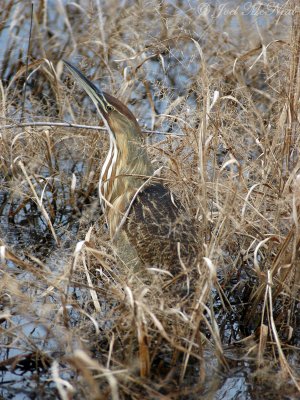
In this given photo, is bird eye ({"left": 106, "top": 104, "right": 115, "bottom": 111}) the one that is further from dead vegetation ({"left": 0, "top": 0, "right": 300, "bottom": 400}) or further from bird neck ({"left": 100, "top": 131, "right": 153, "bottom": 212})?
dead vegetation ({"left": 0, "top": 0, "right": 300, "bottom": 400})

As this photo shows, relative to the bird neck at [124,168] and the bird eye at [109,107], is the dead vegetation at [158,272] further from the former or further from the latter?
the bird eye at [109,107]

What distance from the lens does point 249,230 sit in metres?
3.75

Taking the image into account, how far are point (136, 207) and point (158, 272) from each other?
41 cm

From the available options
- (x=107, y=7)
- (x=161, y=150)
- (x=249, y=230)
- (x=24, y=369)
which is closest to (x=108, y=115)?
(x=161, y=150)

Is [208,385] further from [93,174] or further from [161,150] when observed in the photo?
[93,174]

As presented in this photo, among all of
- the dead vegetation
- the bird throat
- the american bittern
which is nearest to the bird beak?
the american bittern

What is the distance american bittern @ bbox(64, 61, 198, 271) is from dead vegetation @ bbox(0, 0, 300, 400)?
0.29ft

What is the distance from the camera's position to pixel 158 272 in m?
3.38

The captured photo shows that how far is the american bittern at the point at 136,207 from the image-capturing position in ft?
11.5

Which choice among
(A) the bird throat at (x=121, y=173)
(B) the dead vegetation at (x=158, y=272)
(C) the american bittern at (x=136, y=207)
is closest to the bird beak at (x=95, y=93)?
(C) the american bittern at (x=136, y=207)

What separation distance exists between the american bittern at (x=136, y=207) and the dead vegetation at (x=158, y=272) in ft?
0.29

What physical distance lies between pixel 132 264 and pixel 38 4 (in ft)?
8.98

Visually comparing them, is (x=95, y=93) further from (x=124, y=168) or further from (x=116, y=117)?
(x=124, y=168)

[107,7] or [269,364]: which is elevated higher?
[107,7]
